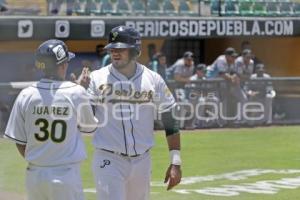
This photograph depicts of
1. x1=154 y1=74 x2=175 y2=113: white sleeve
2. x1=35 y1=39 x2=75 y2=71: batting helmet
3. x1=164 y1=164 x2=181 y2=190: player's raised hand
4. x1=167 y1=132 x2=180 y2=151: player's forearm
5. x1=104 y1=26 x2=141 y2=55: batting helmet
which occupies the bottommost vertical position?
x1=164 y1=164 x2=181 y2=190: player's raised hand

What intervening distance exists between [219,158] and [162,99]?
697 centimetres

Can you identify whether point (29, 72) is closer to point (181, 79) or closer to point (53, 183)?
point (181, 79)

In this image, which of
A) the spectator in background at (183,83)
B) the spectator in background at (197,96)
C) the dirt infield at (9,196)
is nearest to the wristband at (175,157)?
the dirt infield at (9,196)

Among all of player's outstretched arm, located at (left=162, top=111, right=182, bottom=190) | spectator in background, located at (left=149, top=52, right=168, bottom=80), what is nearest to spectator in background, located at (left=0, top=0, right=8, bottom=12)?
spectator in background, located at (left=149, top=52, right=168, bottom=80)

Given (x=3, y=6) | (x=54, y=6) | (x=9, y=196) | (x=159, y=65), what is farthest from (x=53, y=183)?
(x=54, y=6)

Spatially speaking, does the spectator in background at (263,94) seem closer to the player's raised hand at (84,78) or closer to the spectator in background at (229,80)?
the spectator in background at (229,80)

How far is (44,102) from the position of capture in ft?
17.4

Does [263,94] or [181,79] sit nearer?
[181,79]

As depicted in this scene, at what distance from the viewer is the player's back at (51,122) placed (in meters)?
5.29

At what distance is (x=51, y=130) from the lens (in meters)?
5.30

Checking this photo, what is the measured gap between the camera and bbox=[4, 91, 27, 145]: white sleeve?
17.7 ft

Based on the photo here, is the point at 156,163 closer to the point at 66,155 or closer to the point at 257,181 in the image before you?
the point at 257,181

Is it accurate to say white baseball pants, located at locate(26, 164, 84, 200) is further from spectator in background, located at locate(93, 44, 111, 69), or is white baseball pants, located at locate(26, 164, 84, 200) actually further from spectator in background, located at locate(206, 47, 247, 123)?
spectator in background, located at locate(206, 47, 247, 123)

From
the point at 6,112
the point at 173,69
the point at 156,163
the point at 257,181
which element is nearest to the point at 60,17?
the point at 173,69
